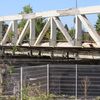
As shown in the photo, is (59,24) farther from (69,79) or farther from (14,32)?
(69,79)

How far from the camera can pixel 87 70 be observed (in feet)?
57.3

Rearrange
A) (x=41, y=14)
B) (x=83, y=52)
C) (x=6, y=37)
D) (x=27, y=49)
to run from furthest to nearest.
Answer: (x=6, y=37) < (x=41, y=14) < (x=27, y=49) < (x=83, y=52)

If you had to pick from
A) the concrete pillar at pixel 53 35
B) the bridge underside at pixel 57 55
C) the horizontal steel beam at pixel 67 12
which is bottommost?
the bridge underside at pixel 57 55

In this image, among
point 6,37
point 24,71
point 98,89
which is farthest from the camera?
point 6,37

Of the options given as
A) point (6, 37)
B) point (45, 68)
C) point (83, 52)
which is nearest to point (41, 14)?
point (6, 37)

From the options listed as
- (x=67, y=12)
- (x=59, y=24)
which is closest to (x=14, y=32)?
(x=59, y=24)

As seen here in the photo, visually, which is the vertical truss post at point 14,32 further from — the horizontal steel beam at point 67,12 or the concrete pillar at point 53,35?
the concrete pillar at point 53,35

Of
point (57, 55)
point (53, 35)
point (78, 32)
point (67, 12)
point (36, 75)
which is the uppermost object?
point (67, 12)

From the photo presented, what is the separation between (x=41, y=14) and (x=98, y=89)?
2570 centimetres

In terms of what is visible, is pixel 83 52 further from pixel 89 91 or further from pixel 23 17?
pixel 23 17

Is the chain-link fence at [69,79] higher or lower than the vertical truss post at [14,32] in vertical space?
lower

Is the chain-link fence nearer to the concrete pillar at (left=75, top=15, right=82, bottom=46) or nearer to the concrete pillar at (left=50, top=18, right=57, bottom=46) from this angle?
the concrete pillar at (left=75, top=15, right=82, bottom=46)

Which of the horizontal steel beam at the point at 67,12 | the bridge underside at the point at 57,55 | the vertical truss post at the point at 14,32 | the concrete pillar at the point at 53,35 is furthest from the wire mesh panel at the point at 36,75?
the vertical truss post at the point at 14,32

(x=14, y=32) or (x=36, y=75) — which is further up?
(x=14, y=32)
